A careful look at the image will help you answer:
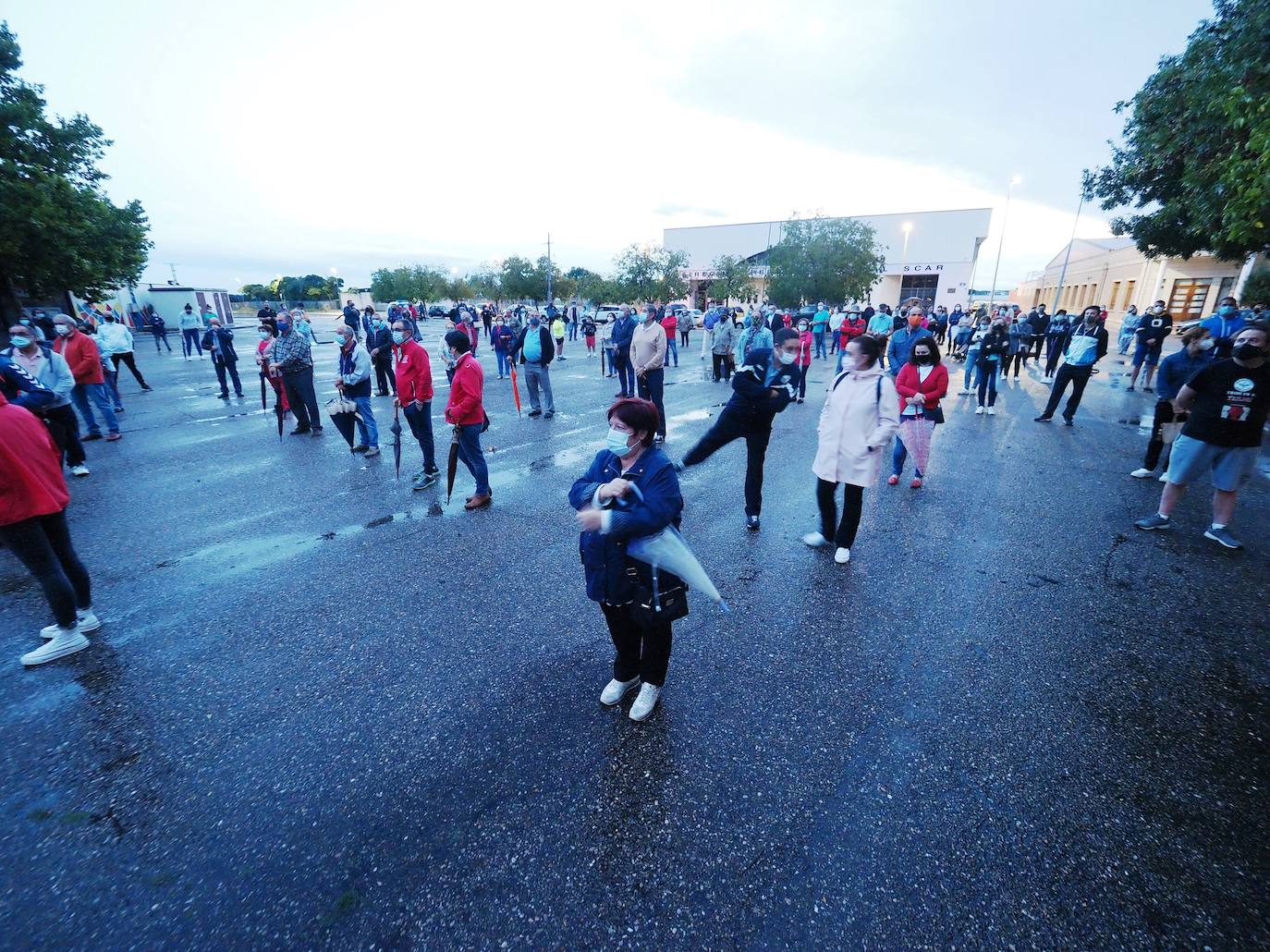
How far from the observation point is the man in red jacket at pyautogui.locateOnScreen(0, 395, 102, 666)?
3092mm

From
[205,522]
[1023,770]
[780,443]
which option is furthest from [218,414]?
[1023,770]

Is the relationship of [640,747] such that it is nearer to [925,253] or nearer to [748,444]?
[748,444]

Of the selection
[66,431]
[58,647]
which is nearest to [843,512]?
[58,647]

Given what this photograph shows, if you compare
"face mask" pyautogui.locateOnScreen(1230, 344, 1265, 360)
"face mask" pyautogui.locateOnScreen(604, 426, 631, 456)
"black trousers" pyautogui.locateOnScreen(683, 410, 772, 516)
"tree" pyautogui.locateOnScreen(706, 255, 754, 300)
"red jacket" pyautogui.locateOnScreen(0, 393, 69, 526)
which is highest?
"tree" pyautogui.locateOnScreen(706, 255, 754, 300)

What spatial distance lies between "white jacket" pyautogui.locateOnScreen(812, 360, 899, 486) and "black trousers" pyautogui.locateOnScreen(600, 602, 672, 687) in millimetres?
2471

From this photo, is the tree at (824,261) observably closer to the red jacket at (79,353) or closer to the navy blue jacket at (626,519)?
the red jacket at (79,353)

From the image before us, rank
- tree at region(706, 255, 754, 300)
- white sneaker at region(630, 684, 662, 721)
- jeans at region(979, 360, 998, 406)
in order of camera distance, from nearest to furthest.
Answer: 1. white sneaker at region(630, 684, 662, 721)
2. jeans at region(979, 360, 998, 406)
3. tree at region(706, 255, 754, 300)

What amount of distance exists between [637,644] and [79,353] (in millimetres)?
9960

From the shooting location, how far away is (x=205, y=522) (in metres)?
5.62

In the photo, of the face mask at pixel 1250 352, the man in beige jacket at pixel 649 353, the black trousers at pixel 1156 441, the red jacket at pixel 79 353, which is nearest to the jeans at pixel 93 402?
the red jacket at pixel 79 353

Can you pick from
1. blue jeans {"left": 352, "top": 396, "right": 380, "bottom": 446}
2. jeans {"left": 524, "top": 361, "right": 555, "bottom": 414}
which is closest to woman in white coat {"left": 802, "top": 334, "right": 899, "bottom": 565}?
blue jeans {"left": 352, "top": 396, "right": 380, "bottom": 446}

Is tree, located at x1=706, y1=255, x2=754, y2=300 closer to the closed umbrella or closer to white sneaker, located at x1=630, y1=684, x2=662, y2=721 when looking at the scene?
the closed umbrella

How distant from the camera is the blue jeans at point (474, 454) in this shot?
5914 millimetres

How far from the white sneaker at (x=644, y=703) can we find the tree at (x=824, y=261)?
116 ft
